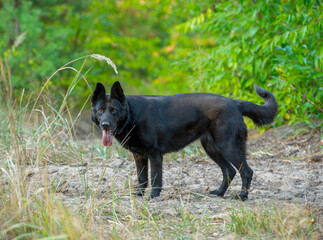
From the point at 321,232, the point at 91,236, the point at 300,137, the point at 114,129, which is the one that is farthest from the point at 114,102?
the point at 300,137

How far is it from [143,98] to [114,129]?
640 mm

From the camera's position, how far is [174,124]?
4.82 meters

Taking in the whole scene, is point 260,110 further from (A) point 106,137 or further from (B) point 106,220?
(B) point 106,220

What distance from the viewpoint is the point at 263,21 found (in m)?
6.68

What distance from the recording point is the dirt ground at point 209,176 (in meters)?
3.95

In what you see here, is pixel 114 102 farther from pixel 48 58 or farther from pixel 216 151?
pixel 48 58

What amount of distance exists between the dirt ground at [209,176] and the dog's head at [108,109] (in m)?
0.44

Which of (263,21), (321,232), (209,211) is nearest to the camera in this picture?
(321,232)

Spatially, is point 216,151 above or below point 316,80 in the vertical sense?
below

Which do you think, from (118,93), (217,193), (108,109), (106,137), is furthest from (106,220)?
(217,193)

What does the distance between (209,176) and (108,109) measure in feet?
5.85

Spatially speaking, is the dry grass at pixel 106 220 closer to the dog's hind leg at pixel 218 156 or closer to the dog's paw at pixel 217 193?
the dog's paw at pixel 217 193

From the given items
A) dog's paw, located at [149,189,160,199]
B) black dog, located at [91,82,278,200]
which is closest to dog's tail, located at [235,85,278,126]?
black dog, located at [91,82,278,200]

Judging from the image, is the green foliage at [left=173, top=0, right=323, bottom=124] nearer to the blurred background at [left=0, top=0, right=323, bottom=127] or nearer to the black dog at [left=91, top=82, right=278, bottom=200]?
the blurred background at [left=0, top=0, right=323, bottom=127]
